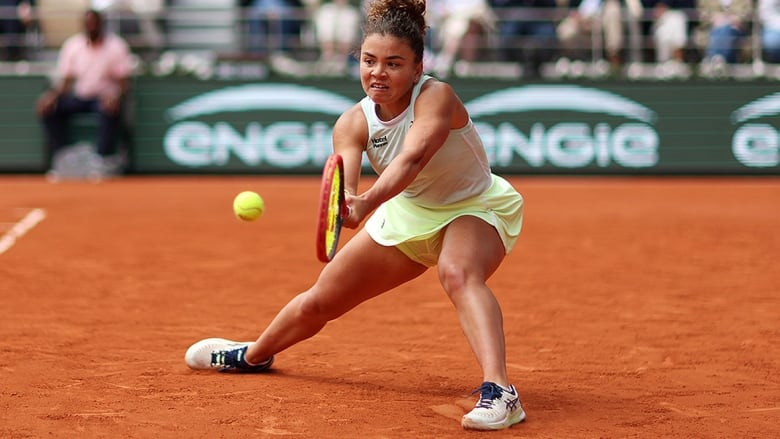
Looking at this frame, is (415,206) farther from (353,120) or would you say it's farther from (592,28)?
(592,28)

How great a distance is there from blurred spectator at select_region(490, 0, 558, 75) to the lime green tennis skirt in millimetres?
11569

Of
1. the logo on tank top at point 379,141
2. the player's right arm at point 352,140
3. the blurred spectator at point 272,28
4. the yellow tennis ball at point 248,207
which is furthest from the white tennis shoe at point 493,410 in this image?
the blurred spectator at point 272,28

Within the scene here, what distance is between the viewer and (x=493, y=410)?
4.48 meters

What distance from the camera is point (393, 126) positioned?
15.8 ft

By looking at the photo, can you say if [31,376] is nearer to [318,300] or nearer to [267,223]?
[318,300]

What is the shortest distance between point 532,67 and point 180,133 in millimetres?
5036

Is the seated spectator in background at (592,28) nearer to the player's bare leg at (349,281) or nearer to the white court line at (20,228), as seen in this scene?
the white court line at (20,228)

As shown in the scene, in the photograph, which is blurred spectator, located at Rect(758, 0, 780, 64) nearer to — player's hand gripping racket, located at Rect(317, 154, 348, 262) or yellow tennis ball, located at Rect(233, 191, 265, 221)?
yellow tennis ball, located at Rect(233, 191, 265, 221)

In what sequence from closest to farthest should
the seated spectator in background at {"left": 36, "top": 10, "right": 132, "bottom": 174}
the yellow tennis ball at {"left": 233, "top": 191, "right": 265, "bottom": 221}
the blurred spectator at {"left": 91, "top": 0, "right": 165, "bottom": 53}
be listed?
the yellow tennis ball at {"left": 233, "top": 191, "right": 265, "bottom": 221} < the seated spectator in background at {"left": 36, "top": 10, "right": 132, "bottom": 174} < the blurred spectator at {"left": 91, "top": 0, "right": 165, "bottom": 53}

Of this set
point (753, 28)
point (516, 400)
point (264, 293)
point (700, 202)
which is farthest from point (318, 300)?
point (753, 28)

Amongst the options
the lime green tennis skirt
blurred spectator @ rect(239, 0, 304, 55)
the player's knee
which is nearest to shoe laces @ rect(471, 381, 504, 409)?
the player's knee

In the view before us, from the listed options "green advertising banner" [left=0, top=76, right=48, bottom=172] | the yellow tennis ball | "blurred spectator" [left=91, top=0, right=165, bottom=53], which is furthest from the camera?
"blurred spectator" [left=91, top=0, right=165, bottom=53]

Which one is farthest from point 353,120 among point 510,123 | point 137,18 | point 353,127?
point 137,18

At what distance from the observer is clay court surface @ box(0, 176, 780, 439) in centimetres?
471
